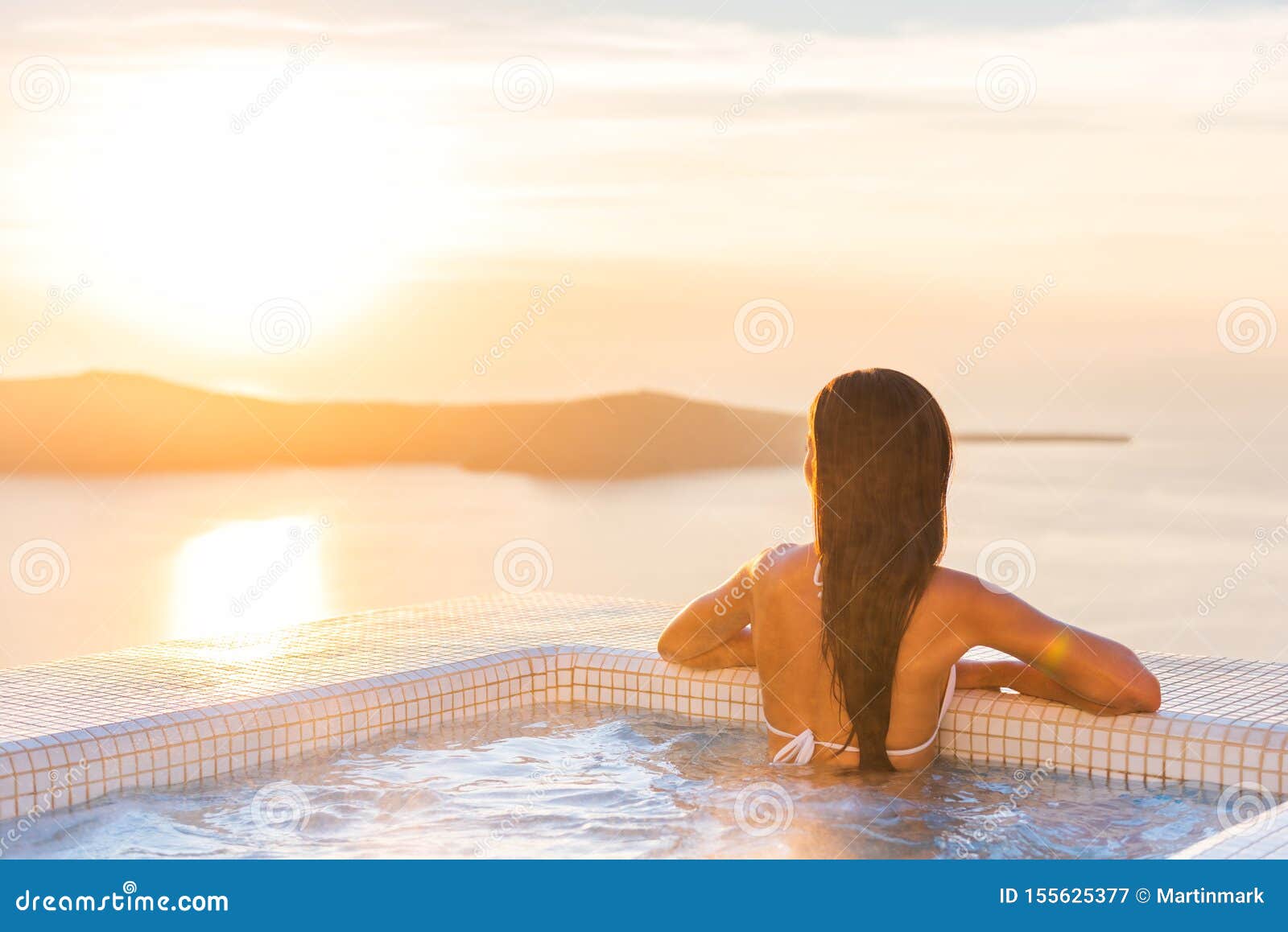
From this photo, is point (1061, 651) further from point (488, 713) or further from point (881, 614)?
point (488, 713)

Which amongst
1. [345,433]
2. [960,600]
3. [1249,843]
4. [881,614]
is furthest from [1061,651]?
[345,433]

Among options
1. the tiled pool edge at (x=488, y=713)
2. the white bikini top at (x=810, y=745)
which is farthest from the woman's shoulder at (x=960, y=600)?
the tiled pool edge at (x=488, y=713)

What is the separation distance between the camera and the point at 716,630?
321 centimetres

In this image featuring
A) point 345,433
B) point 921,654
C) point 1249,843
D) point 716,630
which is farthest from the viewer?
point 345,433

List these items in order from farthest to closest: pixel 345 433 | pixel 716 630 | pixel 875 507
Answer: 1. pixel 345 433
2. pixel 716 630
3. pixel 875 507

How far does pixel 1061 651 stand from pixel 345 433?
15.1 meters

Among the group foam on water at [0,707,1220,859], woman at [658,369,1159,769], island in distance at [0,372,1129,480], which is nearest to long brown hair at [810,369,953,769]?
woman at [658,369,1159,769]

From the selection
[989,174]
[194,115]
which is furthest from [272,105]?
[989,174]

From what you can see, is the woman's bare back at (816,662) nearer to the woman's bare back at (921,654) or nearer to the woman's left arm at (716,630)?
the woman's bare back at (921,654)

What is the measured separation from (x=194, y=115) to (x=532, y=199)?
2073 mm

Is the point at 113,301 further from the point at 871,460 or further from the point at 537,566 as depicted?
the point at 871,460

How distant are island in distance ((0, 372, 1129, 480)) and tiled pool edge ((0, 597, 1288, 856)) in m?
8.74

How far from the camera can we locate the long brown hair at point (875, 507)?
2.48 meters
